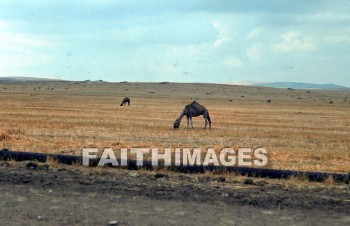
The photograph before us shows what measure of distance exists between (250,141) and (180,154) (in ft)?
19.8

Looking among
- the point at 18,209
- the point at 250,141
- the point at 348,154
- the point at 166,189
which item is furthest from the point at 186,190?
the point at 250,141

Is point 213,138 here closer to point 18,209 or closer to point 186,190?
point 186,190

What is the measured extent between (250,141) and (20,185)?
12.6 meters

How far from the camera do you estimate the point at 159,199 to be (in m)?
10.9

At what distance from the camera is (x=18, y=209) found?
32.4 feet

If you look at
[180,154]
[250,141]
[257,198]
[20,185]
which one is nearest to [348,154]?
[250,141]

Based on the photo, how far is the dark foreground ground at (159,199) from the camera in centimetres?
935

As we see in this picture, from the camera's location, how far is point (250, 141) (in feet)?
74.5

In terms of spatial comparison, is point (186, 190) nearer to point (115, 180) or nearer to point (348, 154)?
point (115, 180)

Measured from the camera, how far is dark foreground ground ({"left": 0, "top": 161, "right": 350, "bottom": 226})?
30.7 feet

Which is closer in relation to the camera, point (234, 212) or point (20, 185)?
point (234, 212)

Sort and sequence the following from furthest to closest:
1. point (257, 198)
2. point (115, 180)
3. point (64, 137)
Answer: point (64, 137)
point (115, 180)
point (257, 198)

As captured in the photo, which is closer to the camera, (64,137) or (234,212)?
(234,212)

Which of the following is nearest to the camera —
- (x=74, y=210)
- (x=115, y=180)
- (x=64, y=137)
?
(x=74, y=210)
